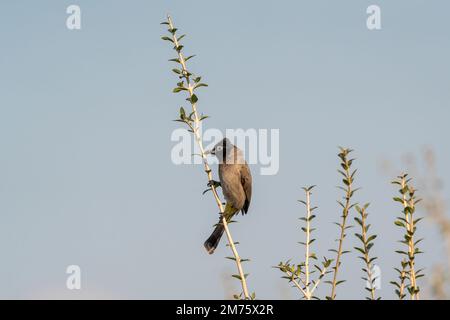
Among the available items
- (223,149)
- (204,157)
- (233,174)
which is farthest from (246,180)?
(204,157)

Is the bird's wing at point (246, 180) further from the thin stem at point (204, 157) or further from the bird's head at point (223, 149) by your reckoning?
the thin stem at point (204, 157)

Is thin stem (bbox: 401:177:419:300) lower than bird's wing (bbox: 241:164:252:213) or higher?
lower

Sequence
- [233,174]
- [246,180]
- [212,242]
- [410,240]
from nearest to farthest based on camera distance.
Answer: [410,240], [212,242], [233,174], [246,180]

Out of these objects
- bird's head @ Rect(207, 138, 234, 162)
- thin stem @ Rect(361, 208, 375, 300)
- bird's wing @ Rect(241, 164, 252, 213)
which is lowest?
thin stem @ Rect(361, 208, 375, 300)

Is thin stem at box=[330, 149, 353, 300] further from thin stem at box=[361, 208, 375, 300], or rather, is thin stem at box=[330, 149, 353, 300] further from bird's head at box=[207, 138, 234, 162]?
bird's head at box=[207, 138, 234, 162]

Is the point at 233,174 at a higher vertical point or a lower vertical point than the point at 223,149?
lower

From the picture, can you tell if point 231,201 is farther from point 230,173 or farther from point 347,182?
point 347,182

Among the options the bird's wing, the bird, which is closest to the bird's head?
the bird

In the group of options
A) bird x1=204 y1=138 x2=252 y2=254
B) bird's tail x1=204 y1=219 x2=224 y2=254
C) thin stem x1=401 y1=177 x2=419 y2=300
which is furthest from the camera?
bird x1=204 y1=138 x2=252 y2=254

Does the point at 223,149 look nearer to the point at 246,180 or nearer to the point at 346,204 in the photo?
the point at 246,180

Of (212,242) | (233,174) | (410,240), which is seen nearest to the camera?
(410,240)
